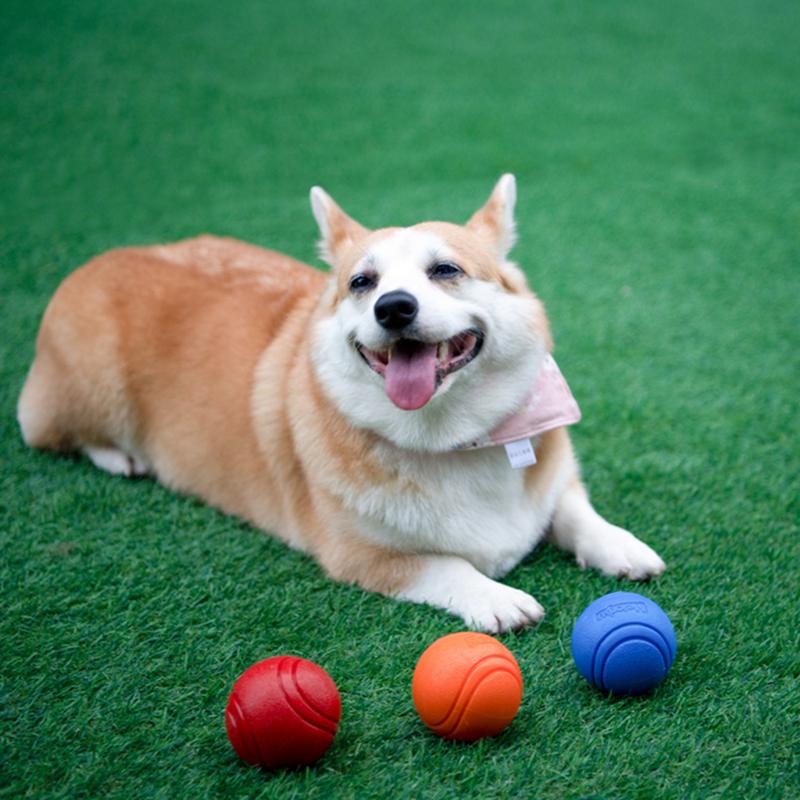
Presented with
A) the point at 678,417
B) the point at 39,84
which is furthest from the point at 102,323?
the point at 39,84

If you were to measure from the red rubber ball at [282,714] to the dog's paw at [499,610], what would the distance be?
0.62 m

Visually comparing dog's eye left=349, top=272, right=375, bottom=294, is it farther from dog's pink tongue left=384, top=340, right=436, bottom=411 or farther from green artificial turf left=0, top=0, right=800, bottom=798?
green artificial turf left=0, top=0, right=800, bottom=798

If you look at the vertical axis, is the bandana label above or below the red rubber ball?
above

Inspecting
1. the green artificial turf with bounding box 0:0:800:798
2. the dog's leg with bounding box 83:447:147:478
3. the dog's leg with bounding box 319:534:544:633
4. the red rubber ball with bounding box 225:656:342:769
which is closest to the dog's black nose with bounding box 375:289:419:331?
the dog's leg with bounding box 319:534:544:633

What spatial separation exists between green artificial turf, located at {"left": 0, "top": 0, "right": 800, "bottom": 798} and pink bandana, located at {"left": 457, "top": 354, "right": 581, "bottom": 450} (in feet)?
1.47

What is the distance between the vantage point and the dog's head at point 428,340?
100 inches

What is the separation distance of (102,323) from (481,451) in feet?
5.61

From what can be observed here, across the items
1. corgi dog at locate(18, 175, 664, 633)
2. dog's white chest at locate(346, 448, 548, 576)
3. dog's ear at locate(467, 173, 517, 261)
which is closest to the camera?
corgi dog at locate(18, 175, 664, 633)

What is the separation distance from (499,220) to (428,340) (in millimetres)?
685

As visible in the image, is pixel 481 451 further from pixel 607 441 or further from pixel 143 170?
pixel 143 170

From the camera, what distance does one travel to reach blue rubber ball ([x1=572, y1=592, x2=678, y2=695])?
6.98 ft

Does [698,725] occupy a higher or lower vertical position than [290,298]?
lower

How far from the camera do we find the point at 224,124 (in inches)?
327

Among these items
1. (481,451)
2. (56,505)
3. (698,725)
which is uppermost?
(481,451)
